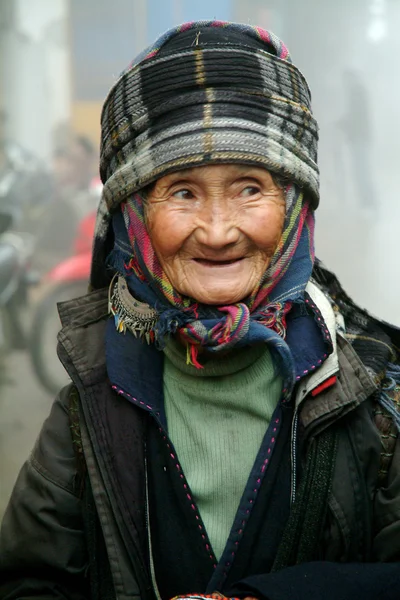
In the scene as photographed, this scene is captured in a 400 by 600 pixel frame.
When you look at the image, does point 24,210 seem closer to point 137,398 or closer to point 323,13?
point 323,13

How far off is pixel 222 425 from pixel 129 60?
293cm

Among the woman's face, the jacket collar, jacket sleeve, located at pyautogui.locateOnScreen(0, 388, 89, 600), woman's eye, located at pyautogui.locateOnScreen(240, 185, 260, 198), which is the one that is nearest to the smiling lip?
the woman's face

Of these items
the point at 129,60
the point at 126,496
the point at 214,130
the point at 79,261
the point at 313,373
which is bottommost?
the point at 126,496

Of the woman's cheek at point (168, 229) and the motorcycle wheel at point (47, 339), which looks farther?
the motorcycle wheel at point (47, 339)

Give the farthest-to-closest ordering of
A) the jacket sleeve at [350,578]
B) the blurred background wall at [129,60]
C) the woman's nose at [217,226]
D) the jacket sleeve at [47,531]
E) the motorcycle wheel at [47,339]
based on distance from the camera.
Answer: the motorcycle wheel at [47,339] → the blurred background wall at [129,60] → the jacket sleeve at [47,531] → the woman's nose at [217,226] → the jacket sleeve at [350,578]

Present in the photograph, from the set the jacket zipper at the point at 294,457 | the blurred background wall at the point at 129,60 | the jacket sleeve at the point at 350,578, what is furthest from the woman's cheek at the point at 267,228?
the blurred background wall at the point at 129,60

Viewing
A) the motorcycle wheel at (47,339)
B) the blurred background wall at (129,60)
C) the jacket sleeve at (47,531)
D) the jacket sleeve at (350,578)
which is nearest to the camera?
the jacket sleeve at (350,578)

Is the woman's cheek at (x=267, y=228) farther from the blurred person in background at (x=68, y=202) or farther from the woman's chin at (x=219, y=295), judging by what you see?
the blurred person in background at (x=68, y=202)

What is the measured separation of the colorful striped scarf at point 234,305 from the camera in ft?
5.91

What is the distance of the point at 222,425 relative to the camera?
1938 mm

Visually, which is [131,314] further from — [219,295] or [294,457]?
[294,457]

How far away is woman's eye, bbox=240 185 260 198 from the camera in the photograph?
185cm

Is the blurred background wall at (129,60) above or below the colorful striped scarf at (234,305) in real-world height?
above

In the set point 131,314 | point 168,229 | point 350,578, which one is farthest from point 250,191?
point 350,578
